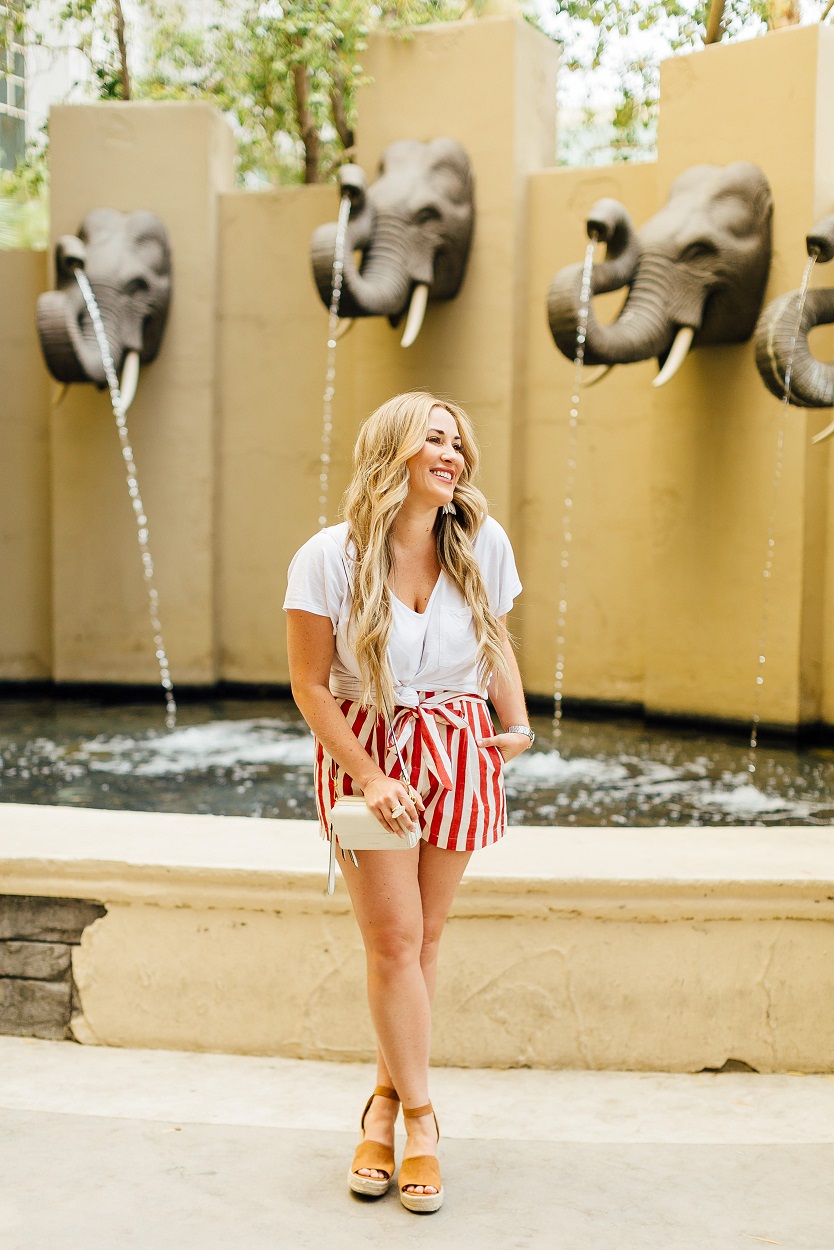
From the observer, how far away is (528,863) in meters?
2.88

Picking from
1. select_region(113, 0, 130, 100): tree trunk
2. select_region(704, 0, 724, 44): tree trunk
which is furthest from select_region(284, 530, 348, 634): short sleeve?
select_region(113, 0, 130, 100): tree trunk

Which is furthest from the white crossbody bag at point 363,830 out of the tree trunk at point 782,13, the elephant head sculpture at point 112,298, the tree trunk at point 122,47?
the tree trunk at point 782,13

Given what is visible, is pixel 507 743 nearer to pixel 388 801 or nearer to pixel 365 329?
pixel 388 801

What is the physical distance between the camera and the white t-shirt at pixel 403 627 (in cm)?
226

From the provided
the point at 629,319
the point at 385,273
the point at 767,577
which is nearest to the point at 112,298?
the point at 385,273

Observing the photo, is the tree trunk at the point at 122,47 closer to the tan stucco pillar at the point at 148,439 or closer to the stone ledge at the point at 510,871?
the tan stucco pillar at the point at 148,439

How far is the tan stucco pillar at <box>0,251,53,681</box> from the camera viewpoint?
363 inches

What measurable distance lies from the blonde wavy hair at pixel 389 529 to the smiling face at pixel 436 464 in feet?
0.08

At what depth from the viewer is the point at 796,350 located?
635cm

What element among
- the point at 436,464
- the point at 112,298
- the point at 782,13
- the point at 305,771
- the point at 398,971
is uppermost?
the point at 782,13

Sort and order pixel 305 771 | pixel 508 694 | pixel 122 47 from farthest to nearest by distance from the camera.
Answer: pixel 122 47 < pixel 305 771 < pixel 508 694

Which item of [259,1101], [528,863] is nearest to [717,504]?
[528,863]

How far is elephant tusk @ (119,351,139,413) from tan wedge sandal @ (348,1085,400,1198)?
6.54m

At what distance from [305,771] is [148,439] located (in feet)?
12.6
